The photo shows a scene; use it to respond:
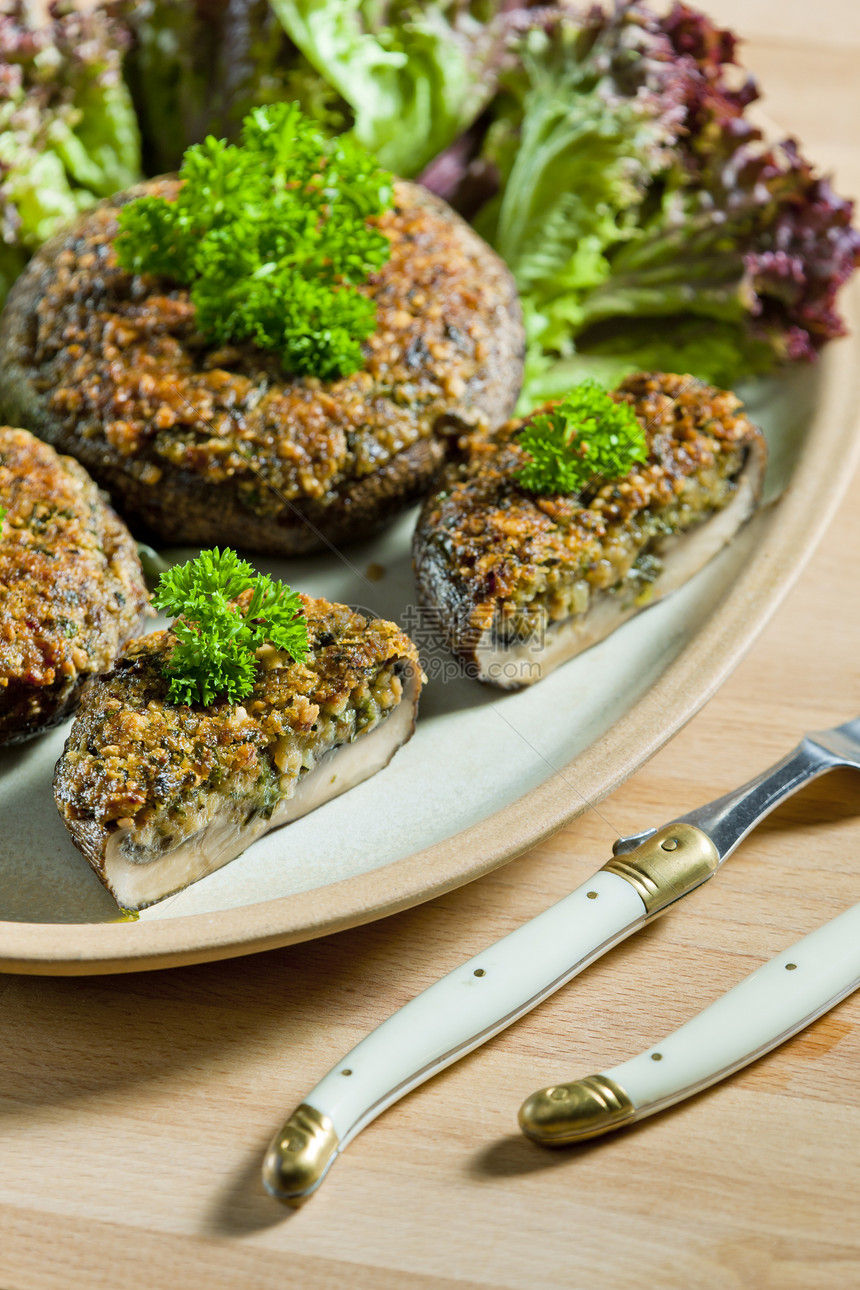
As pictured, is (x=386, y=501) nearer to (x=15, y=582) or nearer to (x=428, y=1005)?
(x=15, y=582)

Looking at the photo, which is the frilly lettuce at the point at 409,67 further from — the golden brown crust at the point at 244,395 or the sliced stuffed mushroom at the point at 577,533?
the sliced stuffed mushroom at the point at 577,533

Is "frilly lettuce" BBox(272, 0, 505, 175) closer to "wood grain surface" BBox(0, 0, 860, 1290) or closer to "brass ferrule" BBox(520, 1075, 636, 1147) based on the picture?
"wood grain surface" BBox(0, 0, 860, 1290)

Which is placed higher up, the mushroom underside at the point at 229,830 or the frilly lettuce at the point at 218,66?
the frilly lettuce at the point at 218,66

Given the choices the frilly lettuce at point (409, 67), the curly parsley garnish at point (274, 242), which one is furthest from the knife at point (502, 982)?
the frilly lettuce at point (409, 67)

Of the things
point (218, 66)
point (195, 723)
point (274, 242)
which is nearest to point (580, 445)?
point (274, 242)

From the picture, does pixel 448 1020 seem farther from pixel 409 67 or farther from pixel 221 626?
pixel 409 67

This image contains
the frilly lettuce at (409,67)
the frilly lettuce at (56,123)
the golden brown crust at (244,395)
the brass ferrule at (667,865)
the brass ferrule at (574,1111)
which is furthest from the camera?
the frilly lettuce at (409,67)

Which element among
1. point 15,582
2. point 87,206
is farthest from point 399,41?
point 15,582
